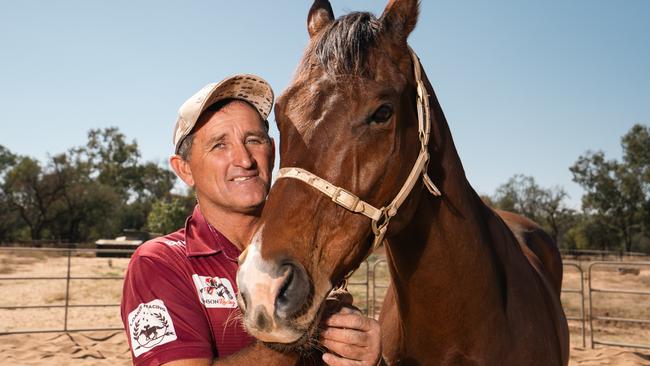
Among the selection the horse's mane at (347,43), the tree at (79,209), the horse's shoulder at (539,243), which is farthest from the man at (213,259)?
the tree at (79,209)

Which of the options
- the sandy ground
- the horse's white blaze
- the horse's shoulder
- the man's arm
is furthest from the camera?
the sandy ground

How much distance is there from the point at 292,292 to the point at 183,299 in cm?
46

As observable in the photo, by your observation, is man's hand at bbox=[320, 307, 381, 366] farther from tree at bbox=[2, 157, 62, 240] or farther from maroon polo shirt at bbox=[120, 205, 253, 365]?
tree at bbox=[2, 157, 62, 240]

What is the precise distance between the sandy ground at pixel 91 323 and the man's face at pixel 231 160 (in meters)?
6.13

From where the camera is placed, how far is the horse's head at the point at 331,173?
58.6 inches

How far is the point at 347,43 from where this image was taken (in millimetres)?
1845

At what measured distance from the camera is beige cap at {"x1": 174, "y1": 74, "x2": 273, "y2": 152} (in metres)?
2.02

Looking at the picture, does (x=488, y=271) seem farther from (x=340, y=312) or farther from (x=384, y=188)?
(x=340, y=312)

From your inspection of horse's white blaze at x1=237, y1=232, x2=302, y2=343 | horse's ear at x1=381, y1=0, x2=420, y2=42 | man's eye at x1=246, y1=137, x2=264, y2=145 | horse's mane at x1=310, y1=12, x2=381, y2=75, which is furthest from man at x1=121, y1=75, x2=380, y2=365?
horse's ear at x1=381, y1=0, x2=420, y2=42

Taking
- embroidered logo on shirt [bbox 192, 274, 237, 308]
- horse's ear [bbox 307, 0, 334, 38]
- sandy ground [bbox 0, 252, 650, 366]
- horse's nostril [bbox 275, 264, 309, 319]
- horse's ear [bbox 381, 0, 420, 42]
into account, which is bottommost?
sandy ground [bbox 0, 252, 650, 366]

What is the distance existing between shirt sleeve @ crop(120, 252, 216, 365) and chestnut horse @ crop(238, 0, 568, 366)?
0.30 meters

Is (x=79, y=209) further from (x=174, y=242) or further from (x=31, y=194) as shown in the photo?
(x=174, y=242)

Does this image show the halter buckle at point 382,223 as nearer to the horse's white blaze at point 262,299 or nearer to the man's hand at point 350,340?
the man's hand at point 350,340

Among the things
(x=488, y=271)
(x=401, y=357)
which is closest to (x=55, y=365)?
(x=401, y=357)
